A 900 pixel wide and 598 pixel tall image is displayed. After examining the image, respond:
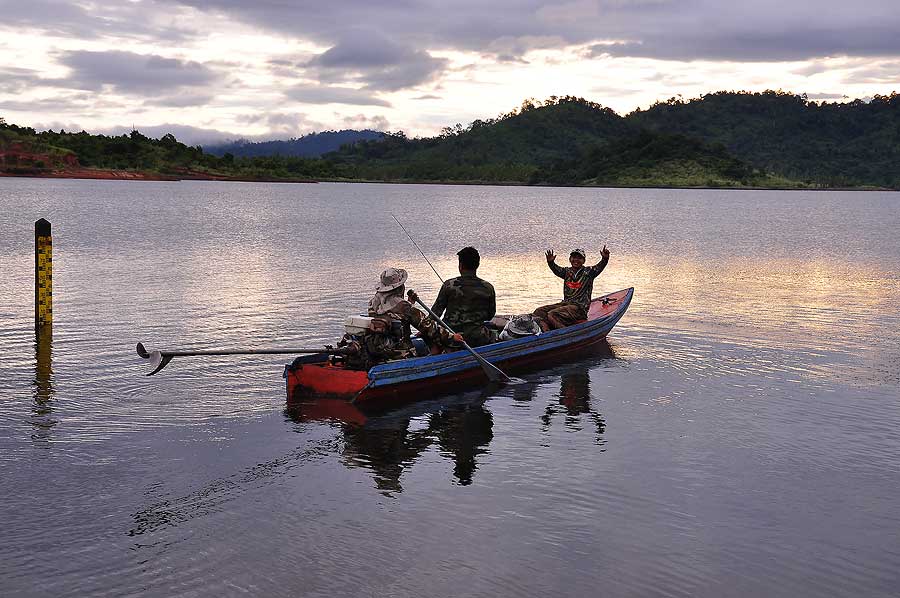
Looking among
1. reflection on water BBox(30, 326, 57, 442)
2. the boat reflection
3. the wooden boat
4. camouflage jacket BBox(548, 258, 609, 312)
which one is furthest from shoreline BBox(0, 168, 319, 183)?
the boat reflection

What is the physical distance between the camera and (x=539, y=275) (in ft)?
106

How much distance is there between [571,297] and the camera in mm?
18109

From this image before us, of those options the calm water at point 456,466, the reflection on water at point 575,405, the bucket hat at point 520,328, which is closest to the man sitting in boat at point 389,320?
the calm water at point 456,466

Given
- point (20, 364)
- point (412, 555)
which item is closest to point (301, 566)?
point (412, 555)

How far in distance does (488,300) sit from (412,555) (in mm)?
7569

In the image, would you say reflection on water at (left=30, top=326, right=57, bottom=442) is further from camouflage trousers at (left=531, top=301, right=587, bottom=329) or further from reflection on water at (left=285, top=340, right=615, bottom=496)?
camouflage trousers at (left=531, top=301, right=587, bottom=329)

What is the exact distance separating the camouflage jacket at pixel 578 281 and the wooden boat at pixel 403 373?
5.33 ft

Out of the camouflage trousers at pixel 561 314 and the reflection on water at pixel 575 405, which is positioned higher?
the camouflage trousers at pixel 561 314

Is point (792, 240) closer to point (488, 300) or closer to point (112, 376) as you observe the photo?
point (488, 300)

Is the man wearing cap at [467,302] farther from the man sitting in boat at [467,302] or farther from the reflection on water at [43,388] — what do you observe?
the reflection on water at [43,388]

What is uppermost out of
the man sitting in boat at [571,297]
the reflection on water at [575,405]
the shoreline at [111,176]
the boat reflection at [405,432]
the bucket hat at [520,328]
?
the shoreline at [111,176]

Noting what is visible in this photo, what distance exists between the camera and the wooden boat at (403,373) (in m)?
13.2

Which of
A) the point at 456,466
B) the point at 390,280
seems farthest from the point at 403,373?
the point at 456,466

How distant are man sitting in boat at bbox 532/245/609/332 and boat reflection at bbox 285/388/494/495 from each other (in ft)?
11.4
